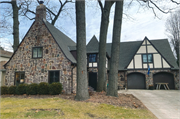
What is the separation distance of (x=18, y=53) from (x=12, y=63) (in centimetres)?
103

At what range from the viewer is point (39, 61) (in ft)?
39.9

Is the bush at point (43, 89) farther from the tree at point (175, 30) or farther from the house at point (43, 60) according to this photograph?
the tree at point (175, 30)

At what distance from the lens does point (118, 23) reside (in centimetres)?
885

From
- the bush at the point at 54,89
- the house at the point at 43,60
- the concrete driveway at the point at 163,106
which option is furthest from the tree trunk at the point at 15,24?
the concrete driveway at the point at 163,106

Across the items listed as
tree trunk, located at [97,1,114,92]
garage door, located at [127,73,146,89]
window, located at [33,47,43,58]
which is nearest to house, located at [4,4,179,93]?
window, located at [33,47,43,58]

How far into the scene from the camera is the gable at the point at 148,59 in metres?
17.0

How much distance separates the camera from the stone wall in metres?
11.6

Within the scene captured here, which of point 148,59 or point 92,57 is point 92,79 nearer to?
point 92,57

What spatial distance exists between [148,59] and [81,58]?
12.4 m

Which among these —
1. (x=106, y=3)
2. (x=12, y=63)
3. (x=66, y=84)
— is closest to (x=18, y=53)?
(x=12, y=63)

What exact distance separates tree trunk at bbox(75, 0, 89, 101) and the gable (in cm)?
1137

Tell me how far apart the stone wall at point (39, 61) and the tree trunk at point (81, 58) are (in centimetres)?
394

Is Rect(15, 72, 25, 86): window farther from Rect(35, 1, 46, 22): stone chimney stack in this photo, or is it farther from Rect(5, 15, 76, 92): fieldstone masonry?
Rect(35, 1, 46, 22): stone chimney stack

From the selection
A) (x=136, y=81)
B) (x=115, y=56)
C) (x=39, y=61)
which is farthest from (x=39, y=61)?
(x=136, y=81)
